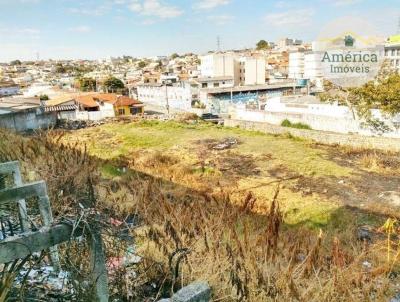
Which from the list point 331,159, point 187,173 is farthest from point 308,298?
point 331,159

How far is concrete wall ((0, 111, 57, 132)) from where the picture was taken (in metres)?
13.5

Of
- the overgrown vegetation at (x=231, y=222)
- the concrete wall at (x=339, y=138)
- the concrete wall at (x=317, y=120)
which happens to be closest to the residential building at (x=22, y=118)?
the overgrown vegetation at (x=231, y=222)

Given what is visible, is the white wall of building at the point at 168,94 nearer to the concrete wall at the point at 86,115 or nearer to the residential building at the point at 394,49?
the concrete wall at the point at 86,115

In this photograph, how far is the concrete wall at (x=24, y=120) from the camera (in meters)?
13.5

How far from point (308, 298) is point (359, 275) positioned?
412mm

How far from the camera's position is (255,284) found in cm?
227

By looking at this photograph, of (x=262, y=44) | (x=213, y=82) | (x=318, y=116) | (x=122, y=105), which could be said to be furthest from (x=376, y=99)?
(x=262, y=44)

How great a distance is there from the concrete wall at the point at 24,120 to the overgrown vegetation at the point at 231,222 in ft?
12.0

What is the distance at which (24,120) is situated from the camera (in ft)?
47.6

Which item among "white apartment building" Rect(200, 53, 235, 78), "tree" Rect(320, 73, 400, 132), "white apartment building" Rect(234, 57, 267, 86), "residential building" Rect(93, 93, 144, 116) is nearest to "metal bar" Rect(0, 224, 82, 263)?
"tree" Rect(320, 73, 400, 132)

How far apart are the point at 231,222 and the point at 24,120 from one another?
13.9m

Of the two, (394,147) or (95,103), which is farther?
(95,103)

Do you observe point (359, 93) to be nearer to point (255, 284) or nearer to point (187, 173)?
point (187, 173)

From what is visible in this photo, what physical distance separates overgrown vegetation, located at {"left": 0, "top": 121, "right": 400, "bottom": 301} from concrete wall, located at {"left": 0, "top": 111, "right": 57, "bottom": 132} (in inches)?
144
